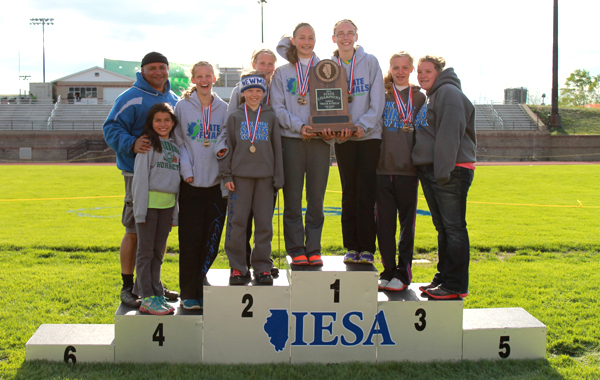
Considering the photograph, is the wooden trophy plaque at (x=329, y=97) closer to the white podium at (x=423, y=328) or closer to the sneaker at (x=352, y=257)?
the sneaker at (x=352, y=257)

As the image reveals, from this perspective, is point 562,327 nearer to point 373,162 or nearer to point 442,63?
point 373,162

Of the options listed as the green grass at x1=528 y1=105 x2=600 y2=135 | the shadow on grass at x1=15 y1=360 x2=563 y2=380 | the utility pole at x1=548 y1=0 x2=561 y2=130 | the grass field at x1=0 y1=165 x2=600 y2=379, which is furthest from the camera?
the green grass at x1=528 y1=105 x2=600 y2=135

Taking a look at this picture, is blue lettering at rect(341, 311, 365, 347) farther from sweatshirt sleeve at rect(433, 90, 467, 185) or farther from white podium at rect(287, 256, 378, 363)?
sweatshirt sleeve at rect(433, 90, 467, 185)

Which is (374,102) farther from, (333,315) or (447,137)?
(333,315)

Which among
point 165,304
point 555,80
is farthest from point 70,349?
point 555,80

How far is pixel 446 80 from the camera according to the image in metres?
3.68

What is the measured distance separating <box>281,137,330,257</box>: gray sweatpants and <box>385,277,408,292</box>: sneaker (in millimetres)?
653

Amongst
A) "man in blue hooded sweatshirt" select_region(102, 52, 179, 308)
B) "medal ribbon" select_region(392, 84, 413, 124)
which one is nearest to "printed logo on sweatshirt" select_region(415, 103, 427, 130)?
"medal ribbon" select_region(392, 84, 413, 124)

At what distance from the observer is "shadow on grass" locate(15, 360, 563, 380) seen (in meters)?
3.09

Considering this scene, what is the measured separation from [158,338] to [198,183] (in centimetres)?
115

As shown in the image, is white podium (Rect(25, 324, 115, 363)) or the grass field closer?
the grass field

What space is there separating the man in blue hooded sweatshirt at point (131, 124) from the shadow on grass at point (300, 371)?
1.88 feet

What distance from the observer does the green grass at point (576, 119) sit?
37.2 meters

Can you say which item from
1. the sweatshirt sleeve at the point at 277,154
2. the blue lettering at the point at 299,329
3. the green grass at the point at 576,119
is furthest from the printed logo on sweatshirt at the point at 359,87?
the green grass at the point at 576,119
